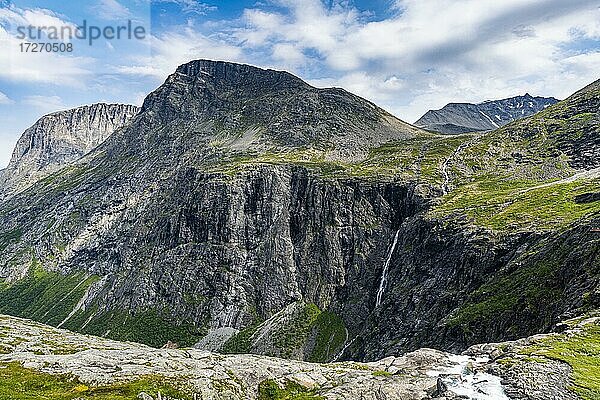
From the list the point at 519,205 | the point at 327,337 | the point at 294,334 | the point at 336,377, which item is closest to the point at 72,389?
the point at 336,377

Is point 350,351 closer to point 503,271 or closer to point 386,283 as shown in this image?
point 386,283

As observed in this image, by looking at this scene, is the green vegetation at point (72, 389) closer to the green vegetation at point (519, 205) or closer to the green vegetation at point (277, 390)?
the green vegetation at point (277, 390)

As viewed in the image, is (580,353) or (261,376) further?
(261,376)

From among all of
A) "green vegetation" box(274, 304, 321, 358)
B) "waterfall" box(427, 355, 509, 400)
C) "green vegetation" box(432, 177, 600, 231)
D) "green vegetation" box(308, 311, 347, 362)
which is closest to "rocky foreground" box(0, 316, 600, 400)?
"waterfall" box(427, 355, 509, 400)

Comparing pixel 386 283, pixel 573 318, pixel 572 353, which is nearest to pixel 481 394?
pixel 572 353

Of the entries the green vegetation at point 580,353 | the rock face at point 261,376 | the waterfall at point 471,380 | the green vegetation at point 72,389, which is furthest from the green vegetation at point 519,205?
the green vegetation at point 72,389

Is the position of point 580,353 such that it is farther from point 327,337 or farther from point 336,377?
point 327,337
